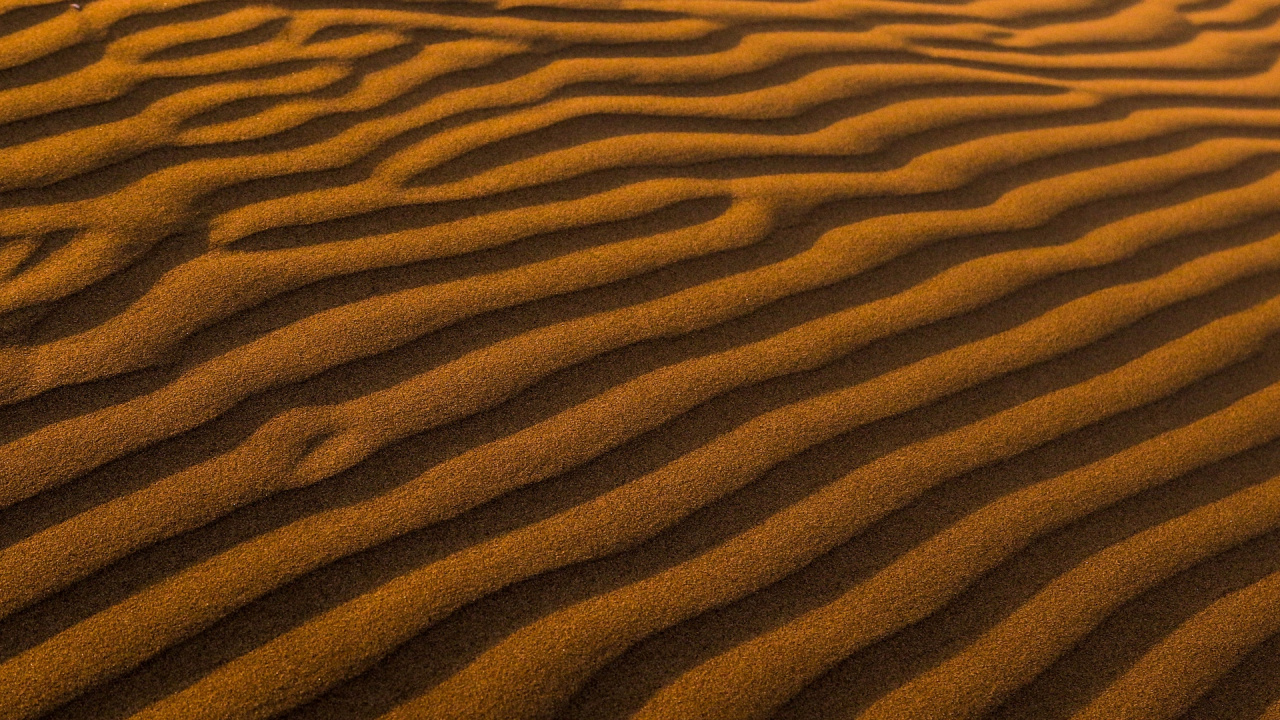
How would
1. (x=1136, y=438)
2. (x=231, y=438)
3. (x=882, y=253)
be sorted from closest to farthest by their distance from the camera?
1. (x=231, y=438)
2. (x=1136, y=438)
3. (x=882, y=253)

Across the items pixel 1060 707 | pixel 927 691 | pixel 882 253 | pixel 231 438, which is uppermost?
pixel 231 438

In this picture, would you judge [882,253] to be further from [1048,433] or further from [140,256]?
[140,256]

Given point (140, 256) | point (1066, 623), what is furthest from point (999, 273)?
point (140, 256)

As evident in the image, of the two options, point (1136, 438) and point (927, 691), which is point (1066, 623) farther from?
point (1136, 438)

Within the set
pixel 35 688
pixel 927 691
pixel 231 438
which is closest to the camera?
pixel 35 688

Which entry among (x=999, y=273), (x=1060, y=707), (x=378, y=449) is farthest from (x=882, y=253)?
(x=378, y=449)

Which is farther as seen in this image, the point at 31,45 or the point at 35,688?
the point at 31,45

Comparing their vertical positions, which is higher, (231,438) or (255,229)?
(255,229)
